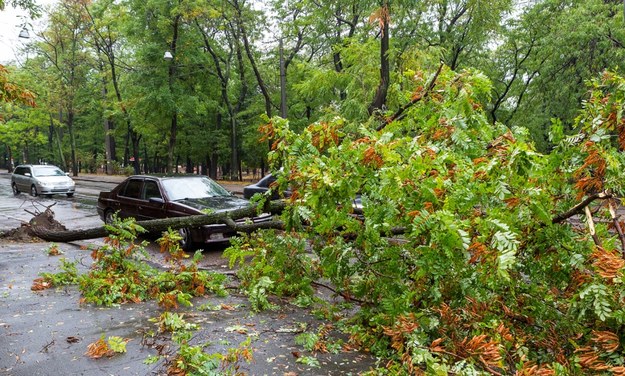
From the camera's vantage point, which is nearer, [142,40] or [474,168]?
[474,168]

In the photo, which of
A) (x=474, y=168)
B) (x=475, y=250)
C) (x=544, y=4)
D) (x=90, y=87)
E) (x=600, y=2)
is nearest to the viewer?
(x=475, y=250)

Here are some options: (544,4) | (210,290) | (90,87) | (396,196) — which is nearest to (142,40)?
(90,87)

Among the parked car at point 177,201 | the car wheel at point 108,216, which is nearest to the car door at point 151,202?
the parked car at point 177,201

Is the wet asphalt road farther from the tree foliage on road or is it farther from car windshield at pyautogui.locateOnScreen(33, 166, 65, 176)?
car windshield at pyautogui.locateOnScreen(33, 166, 65, 176)

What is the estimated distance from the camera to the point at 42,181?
73.3 ft

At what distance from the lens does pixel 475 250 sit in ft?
11.3

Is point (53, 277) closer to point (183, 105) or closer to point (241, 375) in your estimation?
point (241, 375)

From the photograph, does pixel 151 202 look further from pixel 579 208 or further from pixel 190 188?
pixel 579 208

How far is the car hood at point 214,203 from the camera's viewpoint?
Answer: 9461 millimetres

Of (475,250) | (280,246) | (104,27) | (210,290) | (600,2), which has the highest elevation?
(104,27)

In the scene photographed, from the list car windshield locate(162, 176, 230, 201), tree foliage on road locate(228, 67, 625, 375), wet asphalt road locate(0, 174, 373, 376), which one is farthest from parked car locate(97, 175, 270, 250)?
tree foliage on road locate(228, 67, 625, 375)

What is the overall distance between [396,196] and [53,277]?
5.43m

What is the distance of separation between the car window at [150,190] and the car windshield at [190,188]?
21cm

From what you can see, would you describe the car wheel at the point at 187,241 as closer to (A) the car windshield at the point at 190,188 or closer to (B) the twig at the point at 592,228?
(A) the car windshield at the point at 190,188
